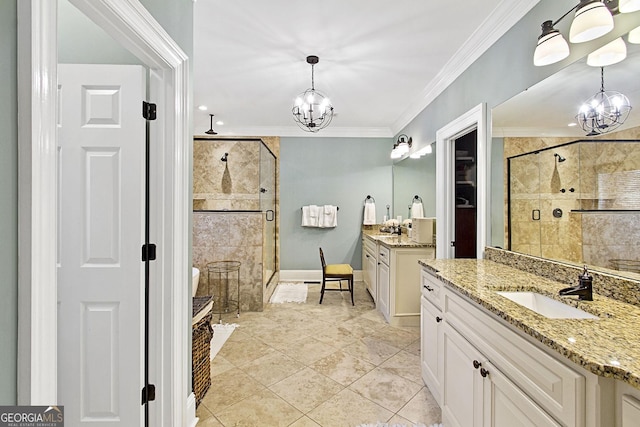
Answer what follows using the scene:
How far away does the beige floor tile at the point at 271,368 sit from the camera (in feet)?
7.96

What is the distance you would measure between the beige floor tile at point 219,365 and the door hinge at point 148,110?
1.92 meters

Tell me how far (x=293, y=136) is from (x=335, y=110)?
1265mm

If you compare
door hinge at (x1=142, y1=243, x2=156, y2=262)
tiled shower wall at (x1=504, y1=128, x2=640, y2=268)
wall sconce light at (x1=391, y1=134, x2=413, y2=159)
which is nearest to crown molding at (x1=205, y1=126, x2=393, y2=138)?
wall sconce light at (x1=391, y1=134, x2=413, y2=159)

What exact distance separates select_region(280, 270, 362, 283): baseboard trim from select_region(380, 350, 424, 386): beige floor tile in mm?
2798

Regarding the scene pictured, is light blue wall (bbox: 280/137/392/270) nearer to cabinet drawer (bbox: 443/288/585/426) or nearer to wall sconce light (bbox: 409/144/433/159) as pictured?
wall sconce light (bbox: 409/144/433/159)

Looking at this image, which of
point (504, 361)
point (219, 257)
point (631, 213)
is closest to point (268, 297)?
point (219, 257)

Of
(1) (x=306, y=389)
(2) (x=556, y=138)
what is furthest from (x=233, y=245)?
(2) (x=556, y=138)

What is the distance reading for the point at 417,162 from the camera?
14.9ft

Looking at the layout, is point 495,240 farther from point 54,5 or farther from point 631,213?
point 54,5

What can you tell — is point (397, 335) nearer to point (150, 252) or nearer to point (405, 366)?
point (405, 366)

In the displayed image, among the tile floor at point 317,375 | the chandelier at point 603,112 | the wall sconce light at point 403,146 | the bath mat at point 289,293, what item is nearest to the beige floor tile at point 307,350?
the tile floor at point 317,375

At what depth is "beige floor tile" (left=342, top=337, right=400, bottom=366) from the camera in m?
2.75

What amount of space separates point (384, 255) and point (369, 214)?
176 cm

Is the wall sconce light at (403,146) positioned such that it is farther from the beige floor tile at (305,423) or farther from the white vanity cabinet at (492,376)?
the beige floor tile at (305,423)
